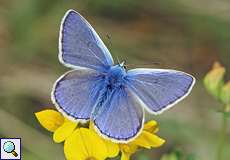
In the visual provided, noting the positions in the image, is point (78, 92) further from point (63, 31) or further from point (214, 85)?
point (214, 85)

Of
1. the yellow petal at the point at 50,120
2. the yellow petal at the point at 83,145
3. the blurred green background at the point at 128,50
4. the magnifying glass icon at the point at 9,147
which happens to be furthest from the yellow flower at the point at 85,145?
the blurred green background at the point at 128,50

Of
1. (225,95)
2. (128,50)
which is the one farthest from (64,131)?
(128,50)

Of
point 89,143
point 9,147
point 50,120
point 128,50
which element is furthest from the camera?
point 128,50

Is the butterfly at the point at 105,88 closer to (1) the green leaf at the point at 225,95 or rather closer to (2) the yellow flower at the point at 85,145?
(2) the yellow flower at the point at 85,145

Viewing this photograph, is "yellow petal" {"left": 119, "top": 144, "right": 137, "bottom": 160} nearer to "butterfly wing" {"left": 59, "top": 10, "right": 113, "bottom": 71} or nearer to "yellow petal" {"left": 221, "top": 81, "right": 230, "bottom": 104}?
"butterfly wing" {"left": 59, "top": 10, "right": 113, "bottom": 71}

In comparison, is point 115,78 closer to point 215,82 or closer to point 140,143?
point 140,143

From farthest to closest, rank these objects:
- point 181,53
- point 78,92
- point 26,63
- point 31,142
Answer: point 181,53
point 26,63
point 31,142
point 78,92

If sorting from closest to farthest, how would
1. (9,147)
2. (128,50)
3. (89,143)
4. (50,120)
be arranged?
1. (89,143)
2. (50,120)
3. (9,147)
4. (128,50)

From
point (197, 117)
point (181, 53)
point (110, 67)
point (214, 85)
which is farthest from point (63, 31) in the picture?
point (181, 53)
